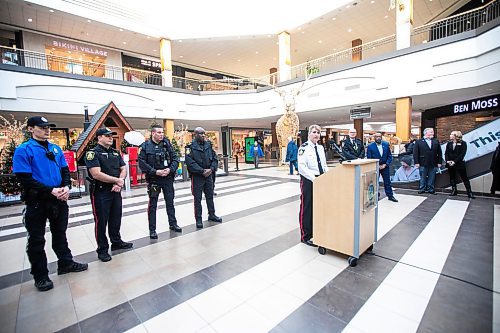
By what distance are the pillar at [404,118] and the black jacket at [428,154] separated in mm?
4961

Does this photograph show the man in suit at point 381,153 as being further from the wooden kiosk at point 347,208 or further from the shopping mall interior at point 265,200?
the wooden kiosk at point 347,208

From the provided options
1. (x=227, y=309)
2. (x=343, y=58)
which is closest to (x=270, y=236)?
(x=227, y=309)

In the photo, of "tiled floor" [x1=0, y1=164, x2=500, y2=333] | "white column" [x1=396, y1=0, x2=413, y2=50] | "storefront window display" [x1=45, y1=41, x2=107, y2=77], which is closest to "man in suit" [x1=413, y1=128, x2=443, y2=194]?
"tiled floor" [x1=0, y1=164, x2=500, y2=333]

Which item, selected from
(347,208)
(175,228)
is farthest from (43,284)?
(347,208)

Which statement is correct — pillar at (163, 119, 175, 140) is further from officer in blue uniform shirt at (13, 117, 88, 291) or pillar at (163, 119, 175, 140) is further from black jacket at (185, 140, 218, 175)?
officer in blue uniform shirt at (13, 117, 88, 291)

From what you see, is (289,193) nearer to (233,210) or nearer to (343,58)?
(233,210)

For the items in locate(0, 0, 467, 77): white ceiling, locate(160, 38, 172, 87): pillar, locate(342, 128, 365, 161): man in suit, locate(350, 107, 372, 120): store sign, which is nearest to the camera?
locate(342, 128, 365, 161): man in suit

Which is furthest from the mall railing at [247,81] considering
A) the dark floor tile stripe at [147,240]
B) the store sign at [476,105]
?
the dark floor tile stripe at [147,240]

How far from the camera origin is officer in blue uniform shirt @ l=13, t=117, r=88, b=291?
221 cm

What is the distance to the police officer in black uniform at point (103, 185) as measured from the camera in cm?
275

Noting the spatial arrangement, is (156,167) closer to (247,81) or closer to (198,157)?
(198,157)

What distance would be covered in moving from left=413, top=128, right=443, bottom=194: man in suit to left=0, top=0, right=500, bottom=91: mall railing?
666cm

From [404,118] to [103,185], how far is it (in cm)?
1149

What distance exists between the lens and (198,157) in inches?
154
